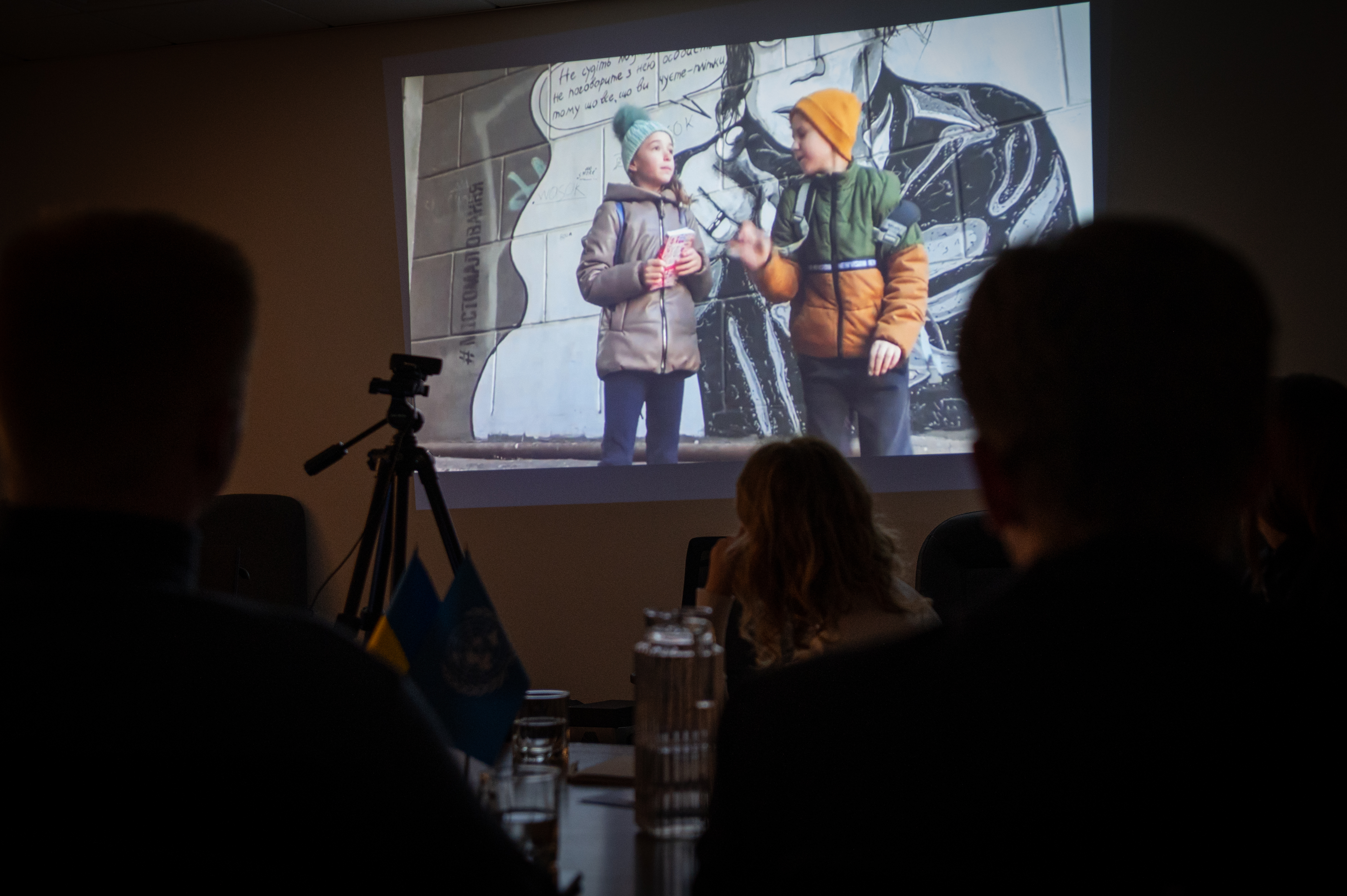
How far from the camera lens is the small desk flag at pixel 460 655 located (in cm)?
137

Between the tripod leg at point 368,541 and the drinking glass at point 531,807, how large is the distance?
155cm

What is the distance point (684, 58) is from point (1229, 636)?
3.41m

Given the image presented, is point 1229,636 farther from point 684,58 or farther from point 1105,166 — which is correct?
point 684,58

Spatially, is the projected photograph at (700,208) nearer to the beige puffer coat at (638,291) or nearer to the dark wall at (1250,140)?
the beige puffer coat at (638,291)

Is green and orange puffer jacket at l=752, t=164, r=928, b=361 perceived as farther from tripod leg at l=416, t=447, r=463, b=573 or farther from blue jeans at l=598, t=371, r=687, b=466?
tripod leg at l=416, t=447, r=463, b=573

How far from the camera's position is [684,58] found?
3668mm

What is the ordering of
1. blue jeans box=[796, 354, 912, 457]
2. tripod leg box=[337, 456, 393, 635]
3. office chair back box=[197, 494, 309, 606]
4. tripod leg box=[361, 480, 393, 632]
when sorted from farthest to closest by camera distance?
office chair back box=[197, 494, 309, 606], blue jeans box=[796, 354, 912, 457], tripod leg box=[337, 456, 393, 635], tripod leg box=[361, 480, 393, 632]

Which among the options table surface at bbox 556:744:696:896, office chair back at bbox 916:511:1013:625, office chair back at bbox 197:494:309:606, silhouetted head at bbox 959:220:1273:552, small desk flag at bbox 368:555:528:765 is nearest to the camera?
silhouetted head at bbox 959:220:1273:552

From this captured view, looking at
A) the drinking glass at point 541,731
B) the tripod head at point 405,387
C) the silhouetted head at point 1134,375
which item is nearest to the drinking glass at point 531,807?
the drinking glass at point 541,731

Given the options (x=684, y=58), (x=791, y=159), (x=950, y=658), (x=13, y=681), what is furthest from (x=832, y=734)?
(x=684, y=58)

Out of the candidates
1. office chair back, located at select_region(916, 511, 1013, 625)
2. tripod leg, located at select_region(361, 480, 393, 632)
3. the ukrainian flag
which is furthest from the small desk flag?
office chair back, located at select_region(916, 511, 1013, 625)

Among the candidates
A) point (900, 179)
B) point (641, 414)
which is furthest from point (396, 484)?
point (900, 179)

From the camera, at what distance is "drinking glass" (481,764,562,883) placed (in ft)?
3.58

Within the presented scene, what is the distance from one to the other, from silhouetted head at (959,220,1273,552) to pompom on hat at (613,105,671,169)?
10.5 ft
